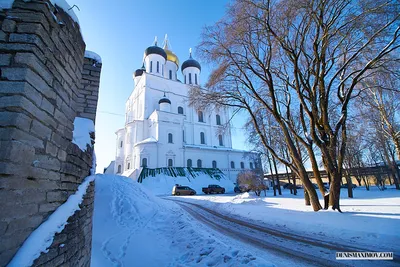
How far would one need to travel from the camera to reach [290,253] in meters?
4.69

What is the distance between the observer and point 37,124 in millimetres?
2363

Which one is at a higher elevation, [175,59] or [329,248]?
[175,59]

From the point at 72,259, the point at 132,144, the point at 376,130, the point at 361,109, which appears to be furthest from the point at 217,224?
the point at 132,144

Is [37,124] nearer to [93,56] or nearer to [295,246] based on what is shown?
[93,56]

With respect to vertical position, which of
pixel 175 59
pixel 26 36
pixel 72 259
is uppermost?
pixel 175 59

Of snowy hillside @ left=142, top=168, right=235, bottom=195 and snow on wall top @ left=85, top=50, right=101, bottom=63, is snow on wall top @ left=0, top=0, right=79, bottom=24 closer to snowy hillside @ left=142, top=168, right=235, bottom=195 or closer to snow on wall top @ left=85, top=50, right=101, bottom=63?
snow on wall top @ left=85, top=50, right=101, bottom=63

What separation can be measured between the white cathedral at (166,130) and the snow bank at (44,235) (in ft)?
96.5

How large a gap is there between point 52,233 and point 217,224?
A: 267 inches

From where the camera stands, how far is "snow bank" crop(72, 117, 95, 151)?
3949 mm

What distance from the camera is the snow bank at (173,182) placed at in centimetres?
2785

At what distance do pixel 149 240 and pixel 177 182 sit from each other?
24.5 metres

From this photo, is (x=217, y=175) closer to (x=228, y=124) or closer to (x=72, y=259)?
(x=228, y=124)

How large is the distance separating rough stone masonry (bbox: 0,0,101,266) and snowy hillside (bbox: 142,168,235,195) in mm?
23991

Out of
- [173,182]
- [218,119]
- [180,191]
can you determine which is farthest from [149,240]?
[218,119]
